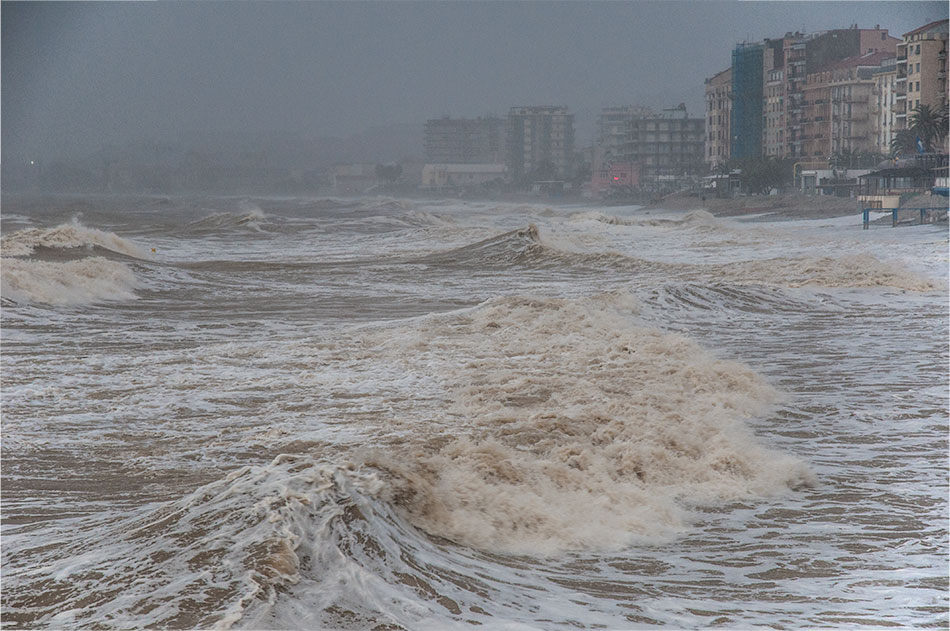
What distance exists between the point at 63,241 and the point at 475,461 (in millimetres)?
23240

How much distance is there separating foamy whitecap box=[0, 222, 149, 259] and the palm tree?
1961 inches

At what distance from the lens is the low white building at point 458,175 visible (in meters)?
163

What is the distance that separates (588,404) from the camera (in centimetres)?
920

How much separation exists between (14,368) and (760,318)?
10305 mm

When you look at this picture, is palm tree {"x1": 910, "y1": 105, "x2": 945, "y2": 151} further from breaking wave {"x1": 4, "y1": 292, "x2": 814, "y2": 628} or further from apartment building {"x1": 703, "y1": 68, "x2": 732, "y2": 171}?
breaking wave {"x1": 4, "y1": 292, "x2": 814, "y2": 628}

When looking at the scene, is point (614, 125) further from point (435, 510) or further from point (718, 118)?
point (435, 510)

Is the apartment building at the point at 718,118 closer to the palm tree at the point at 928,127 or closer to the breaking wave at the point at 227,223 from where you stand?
the palm tree at the point at 928,127

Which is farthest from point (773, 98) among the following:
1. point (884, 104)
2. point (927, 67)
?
point (927, 67)

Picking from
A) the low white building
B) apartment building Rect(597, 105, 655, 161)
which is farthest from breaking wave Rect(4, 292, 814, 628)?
the low white building

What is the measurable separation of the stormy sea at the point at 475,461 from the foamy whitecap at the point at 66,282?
7 centimetres

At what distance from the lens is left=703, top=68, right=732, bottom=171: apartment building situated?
107 m

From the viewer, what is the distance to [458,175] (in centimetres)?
16825

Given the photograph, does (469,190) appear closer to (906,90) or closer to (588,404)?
(906,90)

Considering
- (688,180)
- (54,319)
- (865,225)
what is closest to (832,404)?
(54,319)
